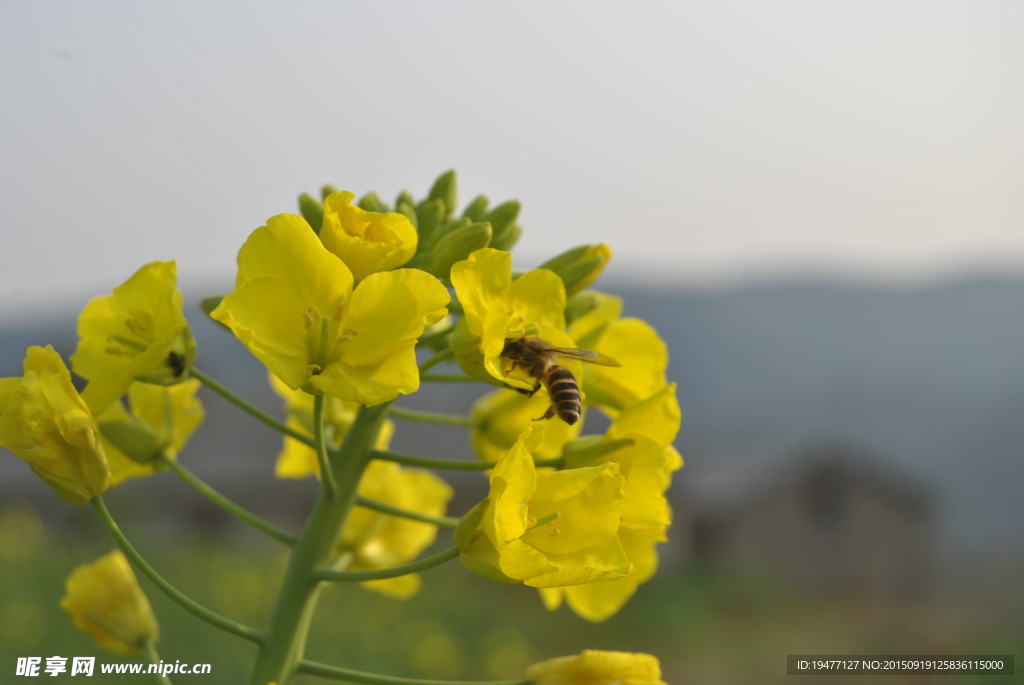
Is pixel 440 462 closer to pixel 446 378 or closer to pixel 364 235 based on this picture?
pixel 446 378

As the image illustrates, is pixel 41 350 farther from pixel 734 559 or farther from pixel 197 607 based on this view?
pixel 734 559

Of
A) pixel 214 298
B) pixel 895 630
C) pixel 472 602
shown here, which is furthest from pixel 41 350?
pixel 895 630

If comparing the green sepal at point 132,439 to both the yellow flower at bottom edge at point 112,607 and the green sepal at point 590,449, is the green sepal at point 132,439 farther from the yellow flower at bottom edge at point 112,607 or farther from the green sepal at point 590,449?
the green sepal at point 590,449

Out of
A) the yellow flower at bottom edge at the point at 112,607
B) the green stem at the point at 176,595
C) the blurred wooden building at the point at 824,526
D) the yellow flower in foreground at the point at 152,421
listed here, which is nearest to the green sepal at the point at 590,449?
the green stem at the point at 176,595

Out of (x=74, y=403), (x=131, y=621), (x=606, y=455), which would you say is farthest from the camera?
(x=131, y=621)

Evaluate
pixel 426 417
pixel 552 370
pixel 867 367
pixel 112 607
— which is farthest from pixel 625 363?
pixel 867 367

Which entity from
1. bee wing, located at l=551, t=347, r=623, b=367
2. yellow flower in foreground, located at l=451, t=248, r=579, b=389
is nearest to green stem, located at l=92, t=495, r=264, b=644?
yellow flower in foreground, located at l=451, t=248, r=579, b=389
